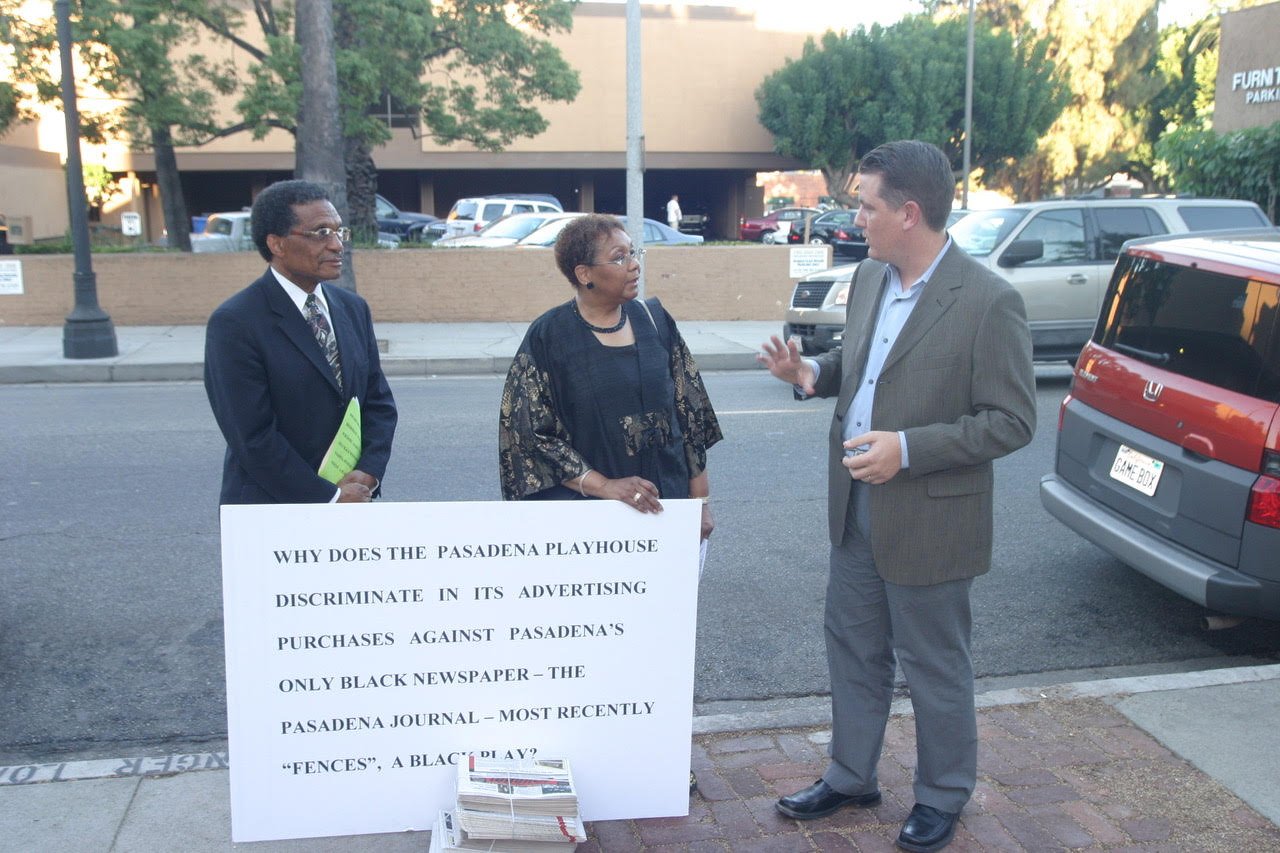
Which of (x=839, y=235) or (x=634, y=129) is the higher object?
(x=634, y=129)

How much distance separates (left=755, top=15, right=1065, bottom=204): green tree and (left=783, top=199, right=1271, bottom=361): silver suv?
79.9ft

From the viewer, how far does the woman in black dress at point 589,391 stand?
11.0 feet

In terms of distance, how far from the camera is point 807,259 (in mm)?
17672

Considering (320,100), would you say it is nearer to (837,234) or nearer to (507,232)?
(507,232)

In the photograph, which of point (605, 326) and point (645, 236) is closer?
point (605, 326)

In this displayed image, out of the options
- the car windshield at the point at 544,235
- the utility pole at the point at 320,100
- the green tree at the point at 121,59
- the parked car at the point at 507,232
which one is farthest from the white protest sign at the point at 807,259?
the green tree at the point at 121,59

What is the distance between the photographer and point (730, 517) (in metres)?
7.02

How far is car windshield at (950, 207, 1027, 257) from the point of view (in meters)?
12.1

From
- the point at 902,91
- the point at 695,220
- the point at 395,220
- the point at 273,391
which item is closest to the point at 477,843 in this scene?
the point at 273,391

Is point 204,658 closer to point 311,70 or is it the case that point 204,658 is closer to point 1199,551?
point 1199,551

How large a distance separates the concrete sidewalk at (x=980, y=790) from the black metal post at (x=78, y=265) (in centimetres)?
1076

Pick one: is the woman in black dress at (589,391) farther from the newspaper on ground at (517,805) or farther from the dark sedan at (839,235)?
the dark sedan at (839,235)

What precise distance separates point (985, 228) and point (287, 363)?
33.7ft

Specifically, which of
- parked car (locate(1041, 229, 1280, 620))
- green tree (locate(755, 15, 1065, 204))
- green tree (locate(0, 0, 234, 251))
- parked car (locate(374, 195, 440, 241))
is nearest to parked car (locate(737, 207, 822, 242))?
green tree (locate(755, 15, 1065, 204))
